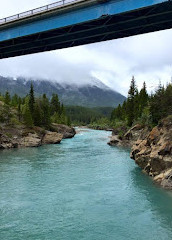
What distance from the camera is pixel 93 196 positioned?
731 inches

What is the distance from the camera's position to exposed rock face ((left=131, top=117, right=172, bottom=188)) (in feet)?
69.7

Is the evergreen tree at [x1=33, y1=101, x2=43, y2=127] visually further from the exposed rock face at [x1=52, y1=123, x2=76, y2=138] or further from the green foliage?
the exposed rock face at [x1=52, y1=123, x2=76, y2=138]

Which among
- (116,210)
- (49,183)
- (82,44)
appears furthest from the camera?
(82,44)

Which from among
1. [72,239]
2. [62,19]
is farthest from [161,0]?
[72,239]

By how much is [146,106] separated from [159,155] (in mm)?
48607

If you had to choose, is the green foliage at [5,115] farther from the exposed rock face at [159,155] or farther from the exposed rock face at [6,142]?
the exposed rock face at [159,155]

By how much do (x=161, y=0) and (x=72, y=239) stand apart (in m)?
14.7

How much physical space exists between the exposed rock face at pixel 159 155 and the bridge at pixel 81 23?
31.3 ft

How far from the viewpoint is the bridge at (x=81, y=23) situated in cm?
1806

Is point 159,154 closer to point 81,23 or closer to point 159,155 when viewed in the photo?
point 159,155

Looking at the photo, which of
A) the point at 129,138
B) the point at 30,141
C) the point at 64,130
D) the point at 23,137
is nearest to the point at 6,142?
the point at 23,137

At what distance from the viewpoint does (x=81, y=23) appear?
65.0ft

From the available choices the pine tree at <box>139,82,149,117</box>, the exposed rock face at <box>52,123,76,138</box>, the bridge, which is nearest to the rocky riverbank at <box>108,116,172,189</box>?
the bridge

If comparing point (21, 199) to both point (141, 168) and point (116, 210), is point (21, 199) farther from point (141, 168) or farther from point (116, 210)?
point (141, 168)
